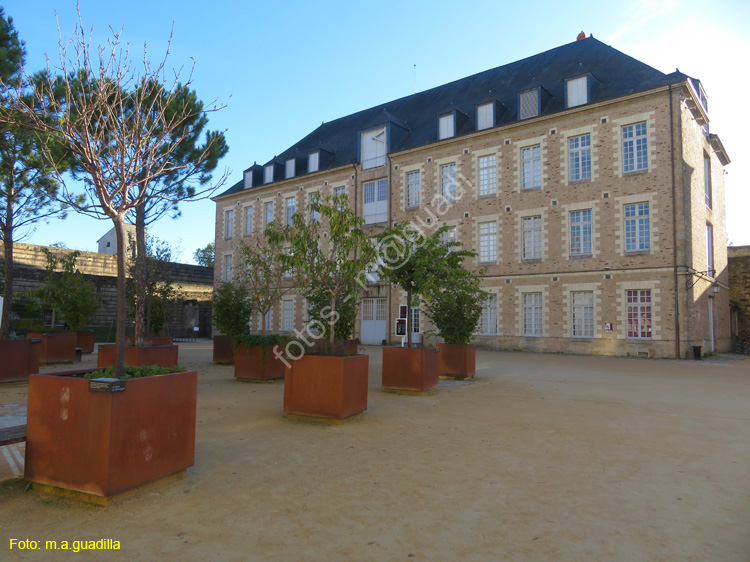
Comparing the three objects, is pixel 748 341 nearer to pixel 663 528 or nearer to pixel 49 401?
pixel 663 528

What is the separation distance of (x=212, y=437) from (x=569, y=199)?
1806 centimetres

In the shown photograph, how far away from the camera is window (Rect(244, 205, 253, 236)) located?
107 ft

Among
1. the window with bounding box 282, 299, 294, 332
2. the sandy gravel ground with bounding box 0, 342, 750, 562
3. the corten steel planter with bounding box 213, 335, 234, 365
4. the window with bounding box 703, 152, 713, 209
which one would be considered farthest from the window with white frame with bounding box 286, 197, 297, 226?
the sandy gravel ground with bounding box 0, 342, 750, 562

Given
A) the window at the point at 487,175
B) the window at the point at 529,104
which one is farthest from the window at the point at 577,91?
the window at the point at 487,175

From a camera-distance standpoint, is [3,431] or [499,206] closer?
[3,431]

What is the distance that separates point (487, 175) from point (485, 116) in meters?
2.64

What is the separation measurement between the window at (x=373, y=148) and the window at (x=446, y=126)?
3265 mm

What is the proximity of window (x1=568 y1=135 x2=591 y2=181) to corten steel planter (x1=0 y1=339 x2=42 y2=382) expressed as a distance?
18.2 metres

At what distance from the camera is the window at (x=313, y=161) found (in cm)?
2970

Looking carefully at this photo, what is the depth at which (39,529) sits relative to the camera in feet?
10.3

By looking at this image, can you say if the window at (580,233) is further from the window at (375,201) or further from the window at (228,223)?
the window at (228,223)

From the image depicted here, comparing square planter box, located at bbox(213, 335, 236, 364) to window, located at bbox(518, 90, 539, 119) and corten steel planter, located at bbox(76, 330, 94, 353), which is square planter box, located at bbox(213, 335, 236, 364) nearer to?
corten steel planter, located at bbox(76, 330, 94, 353)

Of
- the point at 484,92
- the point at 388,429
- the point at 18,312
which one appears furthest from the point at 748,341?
the point at 18,312

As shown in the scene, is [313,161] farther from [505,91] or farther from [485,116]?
[505,91]
